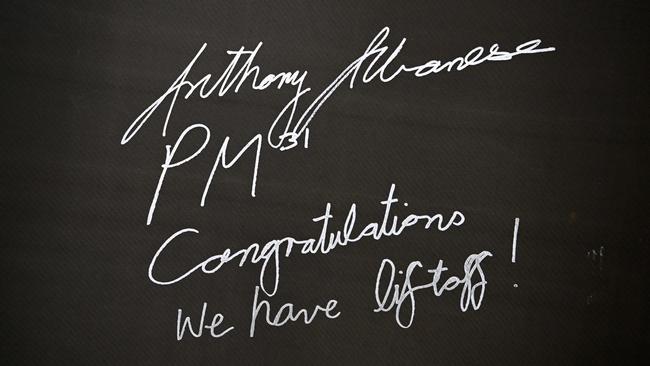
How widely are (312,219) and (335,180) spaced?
3.4 inches

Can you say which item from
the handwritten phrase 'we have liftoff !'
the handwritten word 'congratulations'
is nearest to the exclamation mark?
the handwritten phrase 'we have liftoff !'

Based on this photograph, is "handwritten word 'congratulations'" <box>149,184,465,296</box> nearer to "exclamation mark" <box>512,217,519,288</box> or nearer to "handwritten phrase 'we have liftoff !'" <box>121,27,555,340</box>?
"handwritten phrase 'we have liftoff !'" <box>121,27,555,340</box>

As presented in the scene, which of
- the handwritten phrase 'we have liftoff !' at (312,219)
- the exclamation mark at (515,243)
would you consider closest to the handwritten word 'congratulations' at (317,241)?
the handwritten phrase 'we have liftoff !' at (312,219)

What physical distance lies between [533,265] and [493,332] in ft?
0.50

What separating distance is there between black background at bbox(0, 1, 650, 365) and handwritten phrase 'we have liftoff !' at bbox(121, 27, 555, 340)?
0.01 meters

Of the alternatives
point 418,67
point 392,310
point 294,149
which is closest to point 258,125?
point 294,149

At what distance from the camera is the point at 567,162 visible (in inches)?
58.4

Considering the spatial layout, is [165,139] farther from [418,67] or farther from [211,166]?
[418,67]

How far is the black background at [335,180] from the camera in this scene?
1409mm

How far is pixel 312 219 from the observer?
146 centimetres

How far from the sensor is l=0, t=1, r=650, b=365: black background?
1409 millimetres

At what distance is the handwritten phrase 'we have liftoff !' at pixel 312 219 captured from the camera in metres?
1.43

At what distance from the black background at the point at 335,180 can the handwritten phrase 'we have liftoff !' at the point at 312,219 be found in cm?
1

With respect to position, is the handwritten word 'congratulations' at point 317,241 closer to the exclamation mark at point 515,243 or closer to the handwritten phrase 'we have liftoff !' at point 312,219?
the handwritten phrase 'we have liftoff !' at point 312,219
